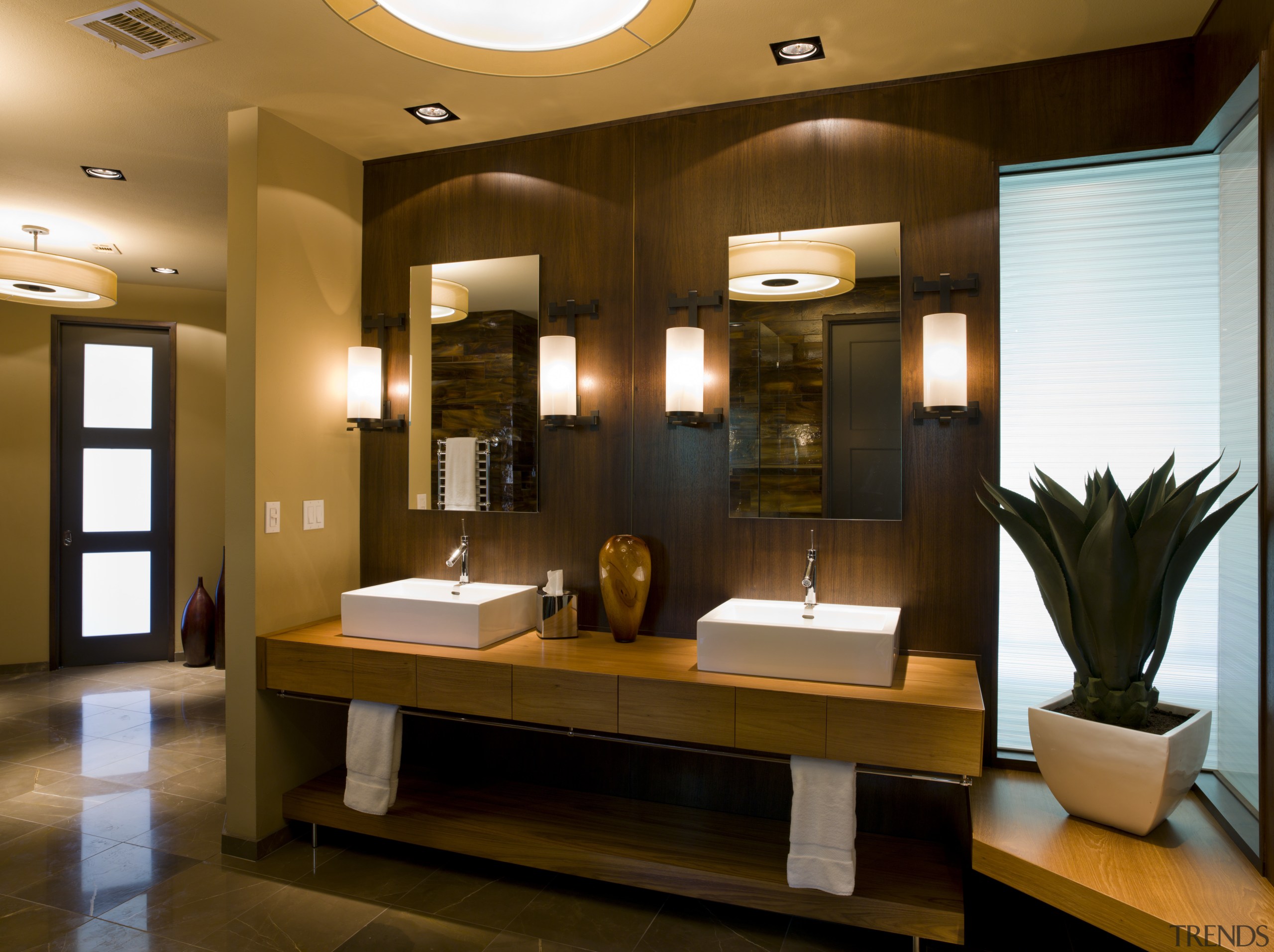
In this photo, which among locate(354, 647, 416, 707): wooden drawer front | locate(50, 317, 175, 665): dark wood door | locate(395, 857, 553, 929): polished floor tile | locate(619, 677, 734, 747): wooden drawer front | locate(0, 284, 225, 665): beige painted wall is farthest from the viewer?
locate(50, 317, 175, 665): dark wood door

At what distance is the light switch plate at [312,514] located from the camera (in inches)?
114

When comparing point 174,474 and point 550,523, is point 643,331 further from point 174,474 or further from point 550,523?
point 174,474

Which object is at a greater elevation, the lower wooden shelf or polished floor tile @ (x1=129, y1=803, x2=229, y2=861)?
the lower wooden shelf

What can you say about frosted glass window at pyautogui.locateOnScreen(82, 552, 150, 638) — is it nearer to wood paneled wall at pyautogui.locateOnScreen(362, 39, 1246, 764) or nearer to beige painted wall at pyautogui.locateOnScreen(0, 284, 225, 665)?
beige painted wall at pyautogui.locateOnScreen(0, 284, 225, 665)

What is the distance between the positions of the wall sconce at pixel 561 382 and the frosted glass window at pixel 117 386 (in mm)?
3916

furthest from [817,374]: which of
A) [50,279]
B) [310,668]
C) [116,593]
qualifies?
[116,593]

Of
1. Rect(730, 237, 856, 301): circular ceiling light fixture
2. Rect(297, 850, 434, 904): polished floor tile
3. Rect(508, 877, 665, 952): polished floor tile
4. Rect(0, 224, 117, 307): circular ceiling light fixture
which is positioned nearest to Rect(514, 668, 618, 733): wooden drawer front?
Rect(508, 877, 665, 952): polished floor tile

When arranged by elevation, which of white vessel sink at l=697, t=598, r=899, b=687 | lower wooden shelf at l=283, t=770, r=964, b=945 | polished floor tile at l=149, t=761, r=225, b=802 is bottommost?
polished floor tile at l=149, t=761, r=225, b=802

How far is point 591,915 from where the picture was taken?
7.78 feet

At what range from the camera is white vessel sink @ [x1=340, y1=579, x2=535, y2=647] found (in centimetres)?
253

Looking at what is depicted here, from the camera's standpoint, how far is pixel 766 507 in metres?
2.65

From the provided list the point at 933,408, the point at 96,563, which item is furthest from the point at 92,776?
the point at 933,408

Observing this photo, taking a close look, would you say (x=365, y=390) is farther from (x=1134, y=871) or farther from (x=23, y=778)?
(x=1134, y=871)

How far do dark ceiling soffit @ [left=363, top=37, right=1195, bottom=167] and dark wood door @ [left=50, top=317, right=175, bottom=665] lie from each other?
10.5ft
